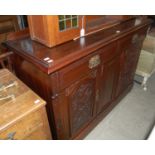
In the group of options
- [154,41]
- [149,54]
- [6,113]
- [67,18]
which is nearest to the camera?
[6,113]

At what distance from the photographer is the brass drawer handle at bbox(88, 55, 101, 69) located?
1.05 metres

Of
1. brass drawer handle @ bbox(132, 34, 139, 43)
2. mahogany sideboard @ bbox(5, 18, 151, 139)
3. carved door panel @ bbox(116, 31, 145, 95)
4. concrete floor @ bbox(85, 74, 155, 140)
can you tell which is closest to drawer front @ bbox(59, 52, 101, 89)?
mahogany sideboard @ bbox(5, 18, 151, 139)

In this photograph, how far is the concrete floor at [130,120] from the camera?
1535 millimetres

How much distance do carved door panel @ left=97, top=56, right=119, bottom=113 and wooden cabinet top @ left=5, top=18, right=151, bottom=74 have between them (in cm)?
22

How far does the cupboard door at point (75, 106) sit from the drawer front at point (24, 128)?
14 centimetres

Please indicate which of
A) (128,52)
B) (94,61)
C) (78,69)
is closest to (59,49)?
(78,69)

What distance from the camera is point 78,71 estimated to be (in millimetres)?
979

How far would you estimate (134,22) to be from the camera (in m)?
1.50

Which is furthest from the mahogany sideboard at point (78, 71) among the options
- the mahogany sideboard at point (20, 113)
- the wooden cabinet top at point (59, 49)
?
the mahogany sideboard at point (20, 113)

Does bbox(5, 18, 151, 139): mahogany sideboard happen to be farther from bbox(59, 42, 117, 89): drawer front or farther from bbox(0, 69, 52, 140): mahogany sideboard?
bbox(0, 69, 52, 140): mahogany sideboard

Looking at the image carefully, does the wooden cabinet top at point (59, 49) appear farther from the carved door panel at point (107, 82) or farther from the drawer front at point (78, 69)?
the carved door panel at point (107, 82)
